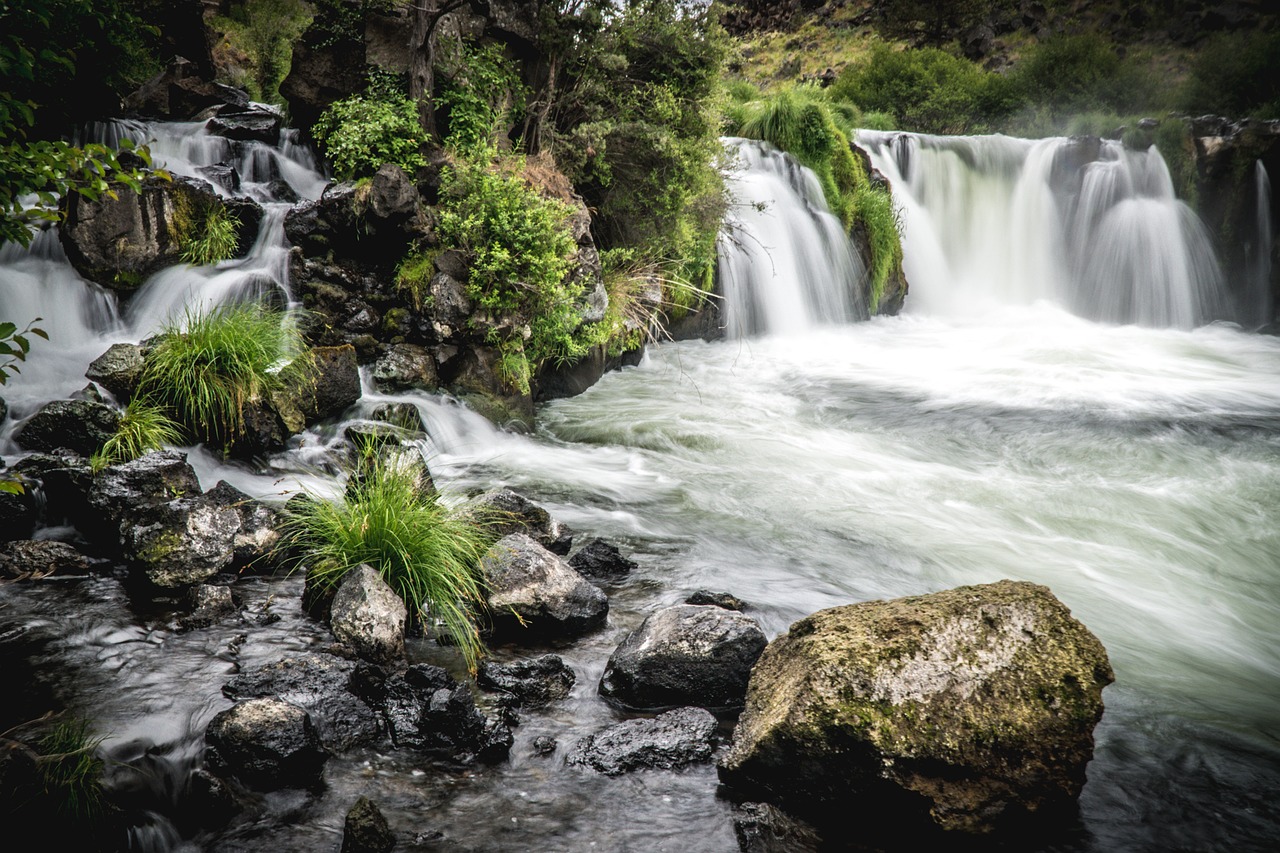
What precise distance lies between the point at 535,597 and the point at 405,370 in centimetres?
428

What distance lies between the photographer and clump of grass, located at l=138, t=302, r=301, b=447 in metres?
6.38

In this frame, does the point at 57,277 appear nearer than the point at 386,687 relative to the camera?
No

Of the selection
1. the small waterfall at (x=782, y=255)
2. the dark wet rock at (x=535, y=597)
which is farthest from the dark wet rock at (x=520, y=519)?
the small waterfall at (x=782, y=255)

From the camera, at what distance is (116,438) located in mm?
5875

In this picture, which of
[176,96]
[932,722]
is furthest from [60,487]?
[176,96]

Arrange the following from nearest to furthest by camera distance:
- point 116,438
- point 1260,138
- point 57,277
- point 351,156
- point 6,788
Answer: point 6,788 → point 116,438 → point 57,277 → point 351,156 → point 1260,138

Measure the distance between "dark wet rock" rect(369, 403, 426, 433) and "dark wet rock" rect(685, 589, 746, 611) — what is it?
12.7ft

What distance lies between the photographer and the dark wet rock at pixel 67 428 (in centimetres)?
580

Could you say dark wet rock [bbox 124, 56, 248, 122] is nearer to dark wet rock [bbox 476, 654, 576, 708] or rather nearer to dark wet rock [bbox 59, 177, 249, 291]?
dark wet rock [bbox 59, 177, 249, 291]

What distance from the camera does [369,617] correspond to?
13.6ft

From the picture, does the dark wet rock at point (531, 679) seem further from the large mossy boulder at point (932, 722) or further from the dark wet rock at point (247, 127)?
the dark wet rock at point (247, 127)

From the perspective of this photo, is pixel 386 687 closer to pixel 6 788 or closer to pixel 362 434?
pixel 6 788

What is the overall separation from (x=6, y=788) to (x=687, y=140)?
375 inches

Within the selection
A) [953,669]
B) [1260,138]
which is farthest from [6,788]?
A: [1260,138]
